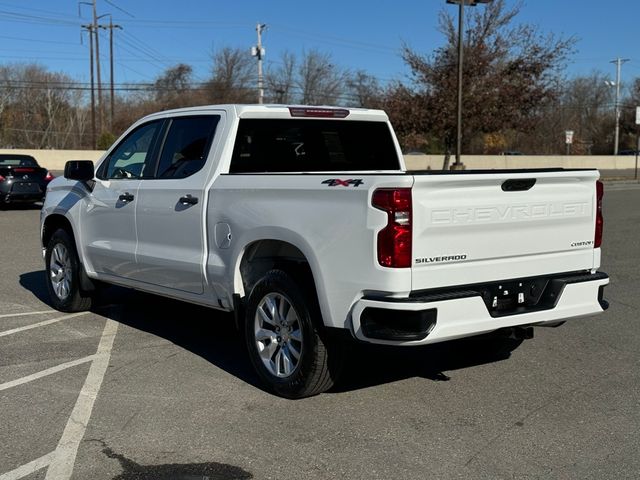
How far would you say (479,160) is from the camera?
173ft

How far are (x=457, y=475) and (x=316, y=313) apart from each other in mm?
1382

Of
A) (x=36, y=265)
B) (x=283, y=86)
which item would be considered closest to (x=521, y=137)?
(x=283, y=86)

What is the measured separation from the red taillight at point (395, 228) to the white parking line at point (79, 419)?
6.69ft

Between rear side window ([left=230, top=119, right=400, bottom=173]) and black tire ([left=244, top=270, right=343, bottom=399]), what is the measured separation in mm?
1246

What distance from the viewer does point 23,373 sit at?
5.45 m

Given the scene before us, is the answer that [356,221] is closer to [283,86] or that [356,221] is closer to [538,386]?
[538,386]

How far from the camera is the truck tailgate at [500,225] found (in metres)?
4.13

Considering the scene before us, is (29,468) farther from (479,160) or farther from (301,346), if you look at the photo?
(479,160)

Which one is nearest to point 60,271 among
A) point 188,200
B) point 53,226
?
point 53,226

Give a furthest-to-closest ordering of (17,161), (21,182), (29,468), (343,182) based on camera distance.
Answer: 1. (17,161)
2. (21,182)
3. (343,182)
4. (29,468)

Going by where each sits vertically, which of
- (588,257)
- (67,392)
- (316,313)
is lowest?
(67,392)

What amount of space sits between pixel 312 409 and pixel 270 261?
1.07 metres

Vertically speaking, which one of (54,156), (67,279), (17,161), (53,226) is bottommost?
(67,279)

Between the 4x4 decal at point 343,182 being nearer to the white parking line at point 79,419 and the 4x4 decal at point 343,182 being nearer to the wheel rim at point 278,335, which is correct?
the wheel rim at point 278,335
